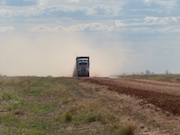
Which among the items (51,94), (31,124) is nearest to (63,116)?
(31,124)

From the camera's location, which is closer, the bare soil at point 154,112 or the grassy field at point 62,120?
the bare soil at point 154,112

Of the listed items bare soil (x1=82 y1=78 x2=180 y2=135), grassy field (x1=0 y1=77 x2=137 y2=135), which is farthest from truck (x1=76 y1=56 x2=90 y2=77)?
bare soil (x1=82 y1=78 x2=180 y2=135)

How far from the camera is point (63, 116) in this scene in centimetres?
2530

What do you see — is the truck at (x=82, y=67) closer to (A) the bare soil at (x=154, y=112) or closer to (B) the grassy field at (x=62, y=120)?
(B) the grassy field at (x=62, y=120)

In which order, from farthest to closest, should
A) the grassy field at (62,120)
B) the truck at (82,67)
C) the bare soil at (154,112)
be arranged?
the truck at (82,67) → the grassy field at (62,120) → the bare soil at (154,112)

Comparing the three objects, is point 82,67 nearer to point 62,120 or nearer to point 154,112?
point 62,120

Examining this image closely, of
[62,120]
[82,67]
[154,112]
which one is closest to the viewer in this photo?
[154,112]

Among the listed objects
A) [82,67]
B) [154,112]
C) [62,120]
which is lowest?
[62,120]

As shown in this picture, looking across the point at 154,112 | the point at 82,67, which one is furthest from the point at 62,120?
the point at 82,67

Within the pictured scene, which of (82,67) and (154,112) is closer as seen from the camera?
(154,112)

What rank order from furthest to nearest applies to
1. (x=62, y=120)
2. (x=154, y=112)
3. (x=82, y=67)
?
(x=82, y=67)
(x=62, y=120)
(x=154, y=112)

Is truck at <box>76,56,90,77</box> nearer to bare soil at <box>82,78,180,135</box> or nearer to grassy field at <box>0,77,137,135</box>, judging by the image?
grassy field at <box>0,77,137,135</box>

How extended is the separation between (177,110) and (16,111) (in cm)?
932

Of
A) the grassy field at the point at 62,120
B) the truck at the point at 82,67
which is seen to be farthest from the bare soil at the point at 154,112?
the truck at the point at 82,67
